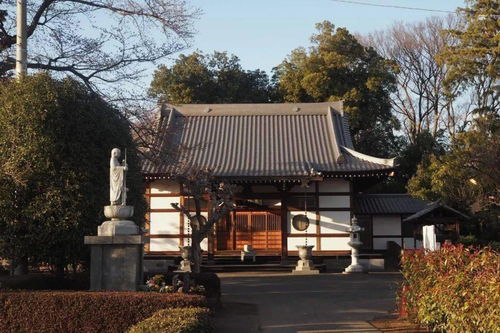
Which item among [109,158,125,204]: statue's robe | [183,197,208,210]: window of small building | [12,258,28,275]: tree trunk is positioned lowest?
[12,258,28,275]: tree trunk

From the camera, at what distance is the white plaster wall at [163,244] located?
2575 centimetres

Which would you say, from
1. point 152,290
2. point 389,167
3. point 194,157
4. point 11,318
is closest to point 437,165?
point 389,167

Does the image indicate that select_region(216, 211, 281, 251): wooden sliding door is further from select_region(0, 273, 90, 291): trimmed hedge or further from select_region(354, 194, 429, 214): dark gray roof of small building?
select_region(0, 273, 90, 291): trimmed hedge

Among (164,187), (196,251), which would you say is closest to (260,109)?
(164,187)

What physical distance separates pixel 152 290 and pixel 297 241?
14247 mm

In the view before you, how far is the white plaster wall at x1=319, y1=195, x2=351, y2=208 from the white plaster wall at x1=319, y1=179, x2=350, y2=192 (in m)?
0.29

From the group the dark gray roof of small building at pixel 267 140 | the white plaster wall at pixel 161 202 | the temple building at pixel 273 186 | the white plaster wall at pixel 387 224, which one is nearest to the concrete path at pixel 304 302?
the temple building at pixel 273 186

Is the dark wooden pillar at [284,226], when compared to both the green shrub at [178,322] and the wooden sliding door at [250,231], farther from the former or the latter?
the green shrub at [178,322]

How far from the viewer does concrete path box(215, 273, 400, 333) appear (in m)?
10.9

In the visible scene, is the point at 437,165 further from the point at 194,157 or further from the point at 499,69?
the point at 194,157

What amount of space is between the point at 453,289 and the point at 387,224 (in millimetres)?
21968

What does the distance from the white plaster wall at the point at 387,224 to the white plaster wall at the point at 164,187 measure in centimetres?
1029

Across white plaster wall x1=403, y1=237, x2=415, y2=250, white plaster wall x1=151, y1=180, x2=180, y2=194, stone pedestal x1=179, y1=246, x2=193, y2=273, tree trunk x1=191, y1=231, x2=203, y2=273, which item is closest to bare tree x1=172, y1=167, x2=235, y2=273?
tree trunk x1=191, y1=231, x2=203, y2=273

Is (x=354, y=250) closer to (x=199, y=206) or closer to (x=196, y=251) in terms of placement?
(x=199, y=206)
